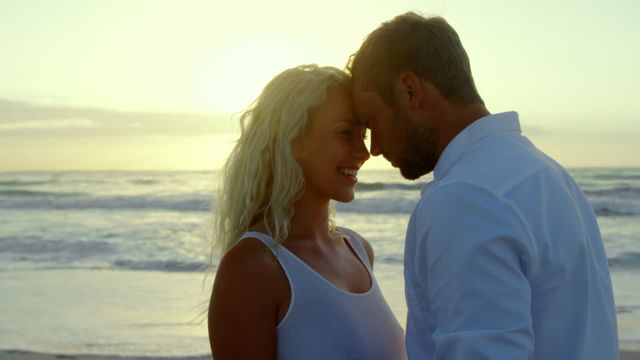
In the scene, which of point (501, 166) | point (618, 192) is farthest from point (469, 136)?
point (618, 192)

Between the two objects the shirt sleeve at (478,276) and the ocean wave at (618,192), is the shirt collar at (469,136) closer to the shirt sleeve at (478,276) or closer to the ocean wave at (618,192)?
the shirt sleeve at (478,276)

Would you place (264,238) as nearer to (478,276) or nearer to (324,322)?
(324,322)

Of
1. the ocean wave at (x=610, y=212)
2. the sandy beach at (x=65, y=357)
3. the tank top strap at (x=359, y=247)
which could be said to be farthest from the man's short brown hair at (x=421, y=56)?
the ocean wave at (x=610, y=212)

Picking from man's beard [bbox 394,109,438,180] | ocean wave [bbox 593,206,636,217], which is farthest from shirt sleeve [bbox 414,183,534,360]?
ocean wave [bbox 593,206,636,217]

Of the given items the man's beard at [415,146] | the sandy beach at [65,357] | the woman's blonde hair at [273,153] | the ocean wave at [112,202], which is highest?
the man's beard at [415,146]

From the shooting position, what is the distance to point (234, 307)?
2783 millimetres

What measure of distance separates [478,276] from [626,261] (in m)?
12.7

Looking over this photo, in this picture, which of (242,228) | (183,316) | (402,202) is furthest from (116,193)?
(242,228)

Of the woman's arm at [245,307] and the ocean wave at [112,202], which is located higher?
the woman's arm at [245,307]

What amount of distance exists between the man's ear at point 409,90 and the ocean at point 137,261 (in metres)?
1.35

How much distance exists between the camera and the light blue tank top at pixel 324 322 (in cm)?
288

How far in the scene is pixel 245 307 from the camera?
2779 mm

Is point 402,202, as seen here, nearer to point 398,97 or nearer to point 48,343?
point 48,343

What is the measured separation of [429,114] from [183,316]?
7241 millimetres
